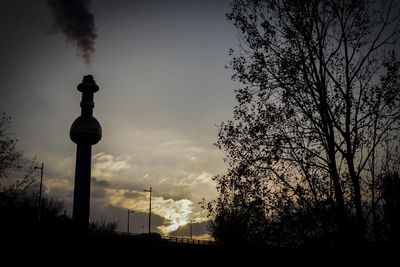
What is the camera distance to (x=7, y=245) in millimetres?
11750

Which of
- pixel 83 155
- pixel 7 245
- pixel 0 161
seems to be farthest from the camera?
pixel 83 155

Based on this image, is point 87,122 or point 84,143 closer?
point 87,122

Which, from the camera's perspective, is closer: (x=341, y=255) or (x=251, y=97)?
(x=341, y=255)

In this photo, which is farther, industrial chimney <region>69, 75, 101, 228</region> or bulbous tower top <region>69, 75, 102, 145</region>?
bulbous tower top <region>69, 75, 102, 145</region>

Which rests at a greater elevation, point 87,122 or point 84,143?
point 87,122

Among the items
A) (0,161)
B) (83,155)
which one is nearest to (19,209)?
(83,155)

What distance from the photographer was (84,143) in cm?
4569

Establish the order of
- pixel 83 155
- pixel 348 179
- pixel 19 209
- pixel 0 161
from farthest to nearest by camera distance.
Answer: pixel 83 155 < pixel 19 209 < pixel 0 161 < pixel 348 179

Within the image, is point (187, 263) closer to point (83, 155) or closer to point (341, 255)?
point (341, 255)

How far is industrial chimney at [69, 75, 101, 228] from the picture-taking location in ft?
142

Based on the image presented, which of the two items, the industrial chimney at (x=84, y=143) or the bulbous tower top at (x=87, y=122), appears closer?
the industrial chimney at (x=84, y=143)

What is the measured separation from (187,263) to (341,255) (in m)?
6.35

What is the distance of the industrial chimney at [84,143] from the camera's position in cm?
4334

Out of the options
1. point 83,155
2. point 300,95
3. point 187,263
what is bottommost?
point 187,263
